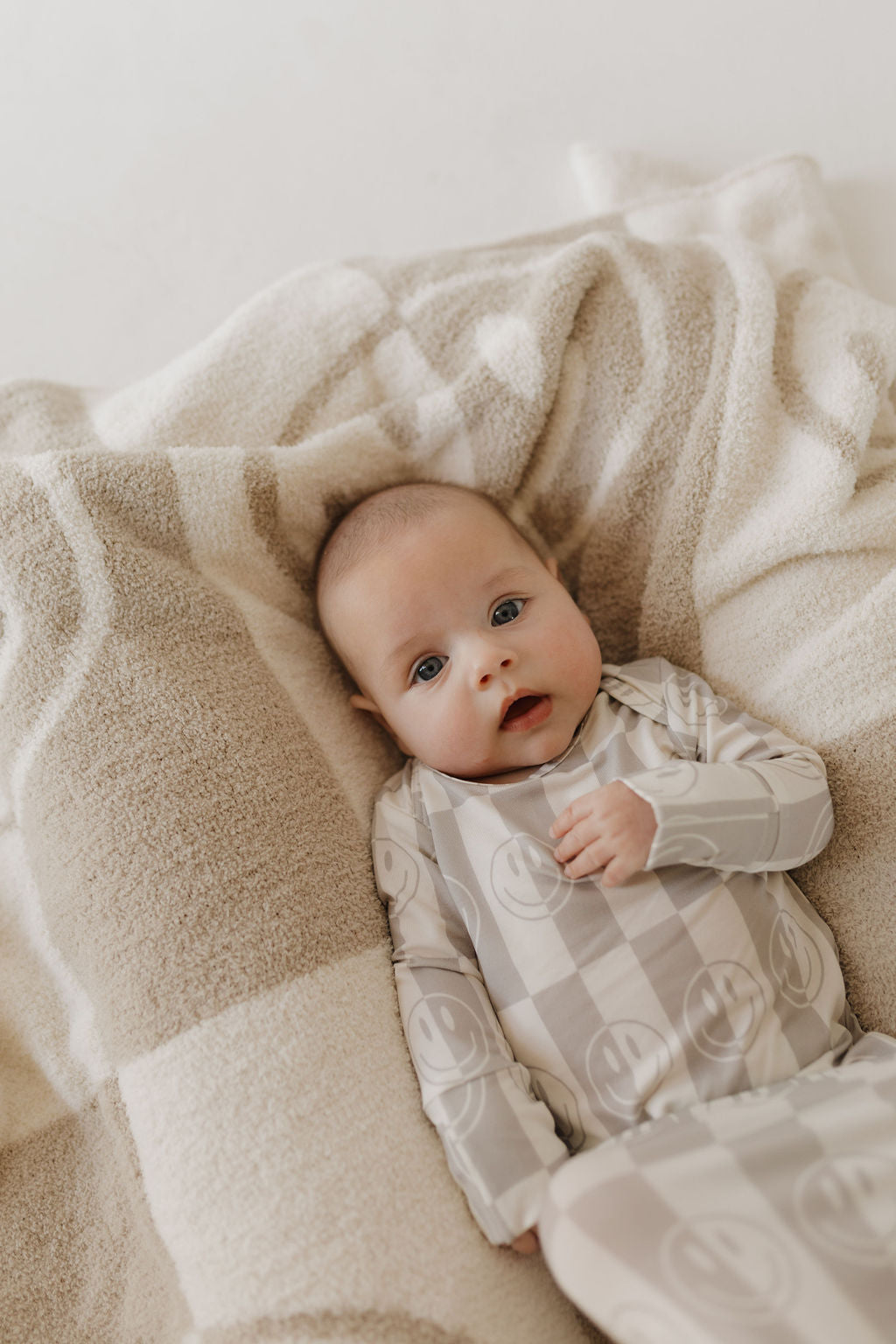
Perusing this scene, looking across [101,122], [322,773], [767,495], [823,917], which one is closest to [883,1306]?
[823,917]

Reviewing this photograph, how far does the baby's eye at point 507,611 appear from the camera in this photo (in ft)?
3.70

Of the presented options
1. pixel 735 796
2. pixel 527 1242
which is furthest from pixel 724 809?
pixel 527 1242

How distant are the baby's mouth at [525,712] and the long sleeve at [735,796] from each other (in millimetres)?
133

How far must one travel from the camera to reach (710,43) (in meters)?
1.58

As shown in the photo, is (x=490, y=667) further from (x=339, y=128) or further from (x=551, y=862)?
(x=339, y=128)

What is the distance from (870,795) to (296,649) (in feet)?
2.27

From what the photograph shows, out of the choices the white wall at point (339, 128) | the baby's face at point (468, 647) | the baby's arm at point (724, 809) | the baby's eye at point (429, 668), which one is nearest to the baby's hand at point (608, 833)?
the baby's arm at point (724, 809)

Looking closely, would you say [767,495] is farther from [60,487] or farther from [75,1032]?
[75,1032]

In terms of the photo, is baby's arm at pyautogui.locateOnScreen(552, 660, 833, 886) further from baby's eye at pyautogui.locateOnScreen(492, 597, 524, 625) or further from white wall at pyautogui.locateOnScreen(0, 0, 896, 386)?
white wall at pyautogui.locateOnScreen(0, 0, 896, 386)

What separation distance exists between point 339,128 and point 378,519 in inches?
33.5

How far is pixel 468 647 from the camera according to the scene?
3.54 ft

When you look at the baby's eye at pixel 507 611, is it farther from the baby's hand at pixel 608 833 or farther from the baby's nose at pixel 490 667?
the baby's hand at pixel 608 833

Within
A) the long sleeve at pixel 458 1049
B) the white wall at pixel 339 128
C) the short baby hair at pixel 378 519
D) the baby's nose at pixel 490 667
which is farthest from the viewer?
the white wall at pixel 339 128

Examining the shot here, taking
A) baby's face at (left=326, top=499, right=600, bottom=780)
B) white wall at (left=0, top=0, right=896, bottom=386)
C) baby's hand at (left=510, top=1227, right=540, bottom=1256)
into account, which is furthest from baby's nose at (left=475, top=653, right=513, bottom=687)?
white wall at (left=0, top=0, right=896, bottom=386)
